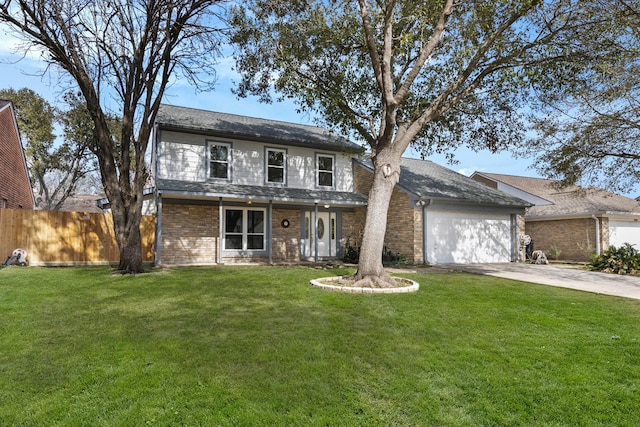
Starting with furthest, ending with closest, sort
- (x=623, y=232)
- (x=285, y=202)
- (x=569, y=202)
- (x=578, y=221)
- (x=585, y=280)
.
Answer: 1. (x=569, y=202)
2. (x=623, y=232)
3. (x=578, y=221)
4. (x=285, y=202)
5. (x=585, y=280)

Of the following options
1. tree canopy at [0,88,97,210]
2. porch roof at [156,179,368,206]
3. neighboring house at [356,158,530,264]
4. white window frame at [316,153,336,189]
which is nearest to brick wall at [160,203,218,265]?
porch roof at [156,179,368,206]

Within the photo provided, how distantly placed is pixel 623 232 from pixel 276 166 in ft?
55.3

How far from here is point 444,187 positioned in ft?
54.3

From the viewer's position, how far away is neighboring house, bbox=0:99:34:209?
1580 cm

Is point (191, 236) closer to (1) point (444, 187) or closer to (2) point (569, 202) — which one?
(1) point (444, 187)

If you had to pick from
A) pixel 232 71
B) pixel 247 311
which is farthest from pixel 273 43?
pixel 247 311

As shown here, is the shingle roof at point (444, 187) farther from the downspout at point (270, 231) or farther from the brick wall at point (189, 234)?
the brick wall at point (189, 234)

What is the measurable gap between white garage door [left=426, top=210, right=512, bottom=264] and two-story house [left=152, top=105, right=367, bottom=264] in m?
3.14

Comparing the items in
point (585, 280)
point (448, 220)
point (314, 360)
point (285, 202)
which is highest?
point (285, 202)

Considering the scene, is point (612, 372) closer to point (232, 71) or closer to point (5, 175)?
point (232, 71)

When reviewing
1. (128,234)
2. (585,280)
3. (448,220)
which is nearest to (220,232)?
(128,234)

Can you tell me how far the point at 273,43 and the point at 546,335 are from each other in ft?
31.6

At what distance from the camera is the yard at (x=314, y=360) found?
330 centimetres

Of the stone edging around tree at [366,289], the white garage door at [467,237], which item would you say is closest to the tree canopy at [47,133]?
the white garage door at [467,237]
